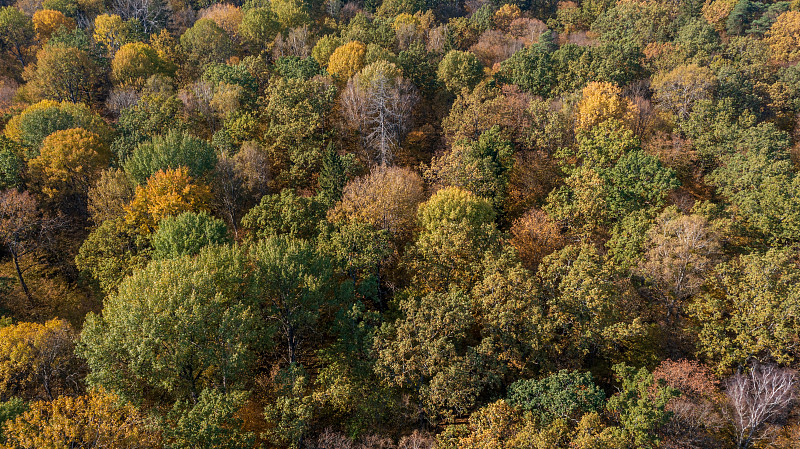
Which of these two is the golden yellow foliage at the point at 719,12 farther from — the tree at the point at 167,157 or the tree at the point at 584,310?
the tree at the point at 167,157

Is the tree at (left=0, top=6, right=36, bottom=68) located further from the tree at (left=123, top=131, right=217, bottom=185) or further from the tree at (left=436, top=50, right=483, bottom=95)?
the tree at (left=436, top=50, right=483, bottom=95)

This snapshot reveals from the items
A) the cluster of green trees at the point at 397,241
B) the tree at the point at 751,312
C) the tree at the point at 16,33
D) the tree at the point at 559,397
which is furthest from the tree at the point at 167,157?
the tree at the point at 751,312

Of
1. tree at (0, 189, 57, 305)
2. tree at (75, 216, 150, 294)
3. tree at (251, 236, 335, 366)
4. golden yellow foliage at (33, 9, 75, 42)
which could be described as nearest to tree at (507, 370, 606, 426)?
tree at (251, 236, 335, 366)

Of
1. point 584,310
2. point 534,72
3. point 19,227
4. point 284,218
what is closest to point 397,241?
point 284,218

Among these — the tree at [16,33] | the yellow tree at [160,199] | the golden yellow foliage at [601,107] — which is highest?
the tree at [16,33]

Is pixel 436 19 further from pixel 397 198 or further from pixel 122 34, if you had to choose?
pixel 397 198

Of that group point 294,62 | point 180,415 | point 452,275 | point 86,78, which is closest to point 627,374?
point 452,275
